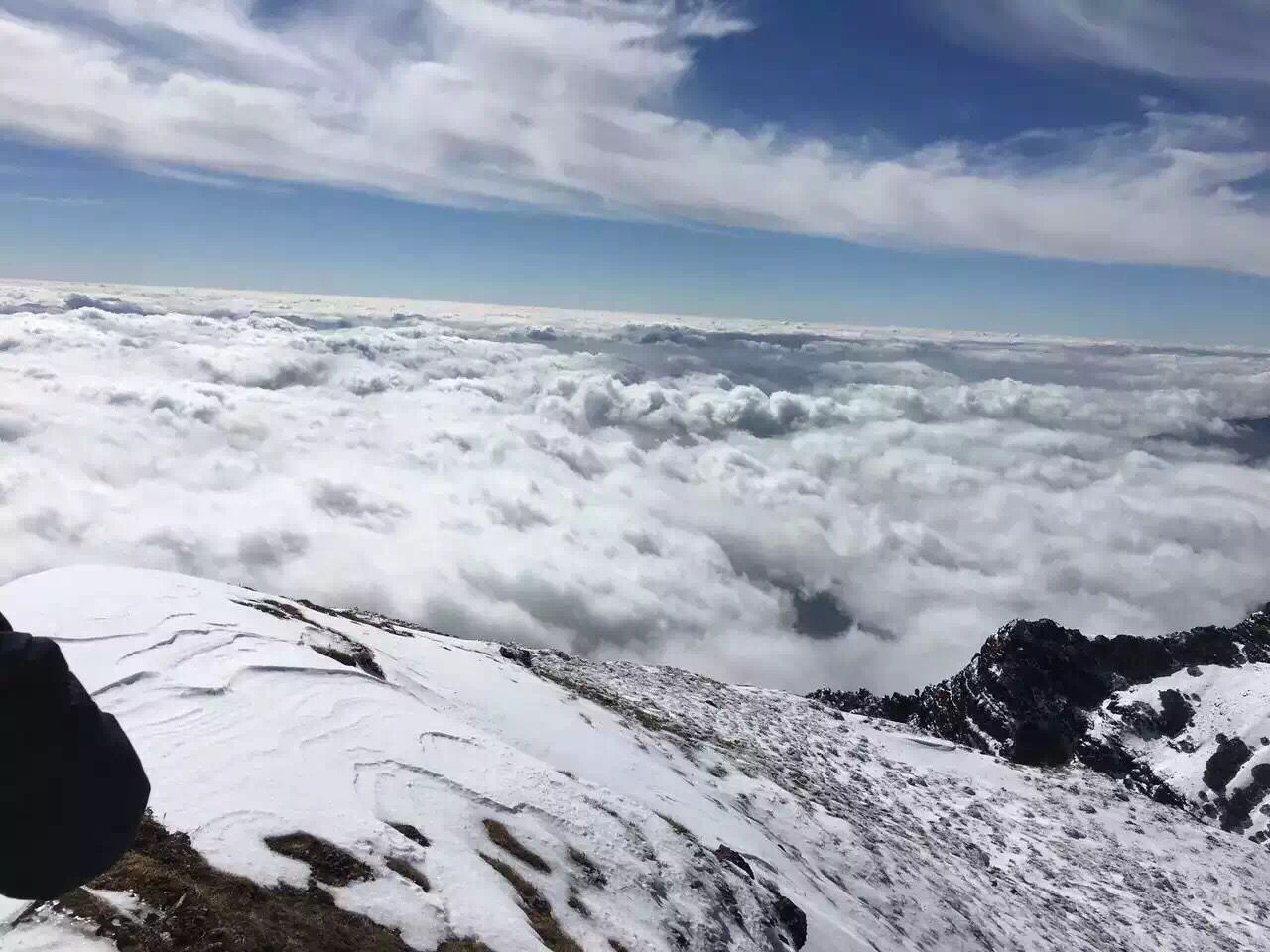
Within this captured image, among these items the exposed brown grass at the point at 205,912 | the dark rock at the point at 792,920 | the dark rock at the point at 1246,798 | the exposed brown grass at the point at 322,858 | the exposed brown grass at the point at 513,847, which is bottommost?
the dark rock at the point at 1246,798

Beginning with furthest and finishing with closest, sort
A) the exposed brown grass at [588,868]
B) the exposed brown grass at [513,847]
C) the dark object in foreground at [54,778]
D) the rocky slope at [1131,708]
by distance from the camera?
the rocky slope at [1131,708], the exposed brown grass at [588,868], the exposed brown grass at [513,847], the dark object in foreground at [54,778]

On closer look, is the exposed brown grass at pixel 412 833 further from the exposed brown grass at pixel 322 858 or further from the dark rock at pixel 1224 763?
the dark rock at pixel 1224 763

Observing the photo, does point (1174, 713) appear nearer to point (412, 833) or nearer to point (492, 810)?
point (492, 810)

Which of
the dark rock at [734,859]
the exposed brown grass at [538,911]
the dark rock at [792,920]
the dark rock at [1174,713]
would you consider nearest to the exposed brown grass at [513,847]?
the exposed brown grass at [538,911]

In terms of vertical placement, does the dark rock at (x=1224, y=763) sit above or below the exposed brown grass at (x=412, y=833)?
below

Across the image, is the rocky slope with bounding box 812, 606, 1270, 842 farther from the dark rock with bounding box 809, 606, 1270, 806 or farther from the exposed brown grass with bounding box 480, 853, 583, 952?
the exposed brown grass with bounding box 480, 853, 583, 952

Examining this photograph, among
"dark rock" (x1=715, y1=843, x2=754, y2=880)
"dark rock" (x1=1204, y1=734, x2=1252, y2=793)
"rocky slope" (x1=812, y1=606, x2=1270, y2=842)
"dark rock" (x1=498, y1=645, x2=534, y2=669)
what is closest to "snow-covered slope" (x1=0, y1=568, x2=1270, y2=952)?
"dark rock" (x1=715, y1=843, x2=754, y2=880)
